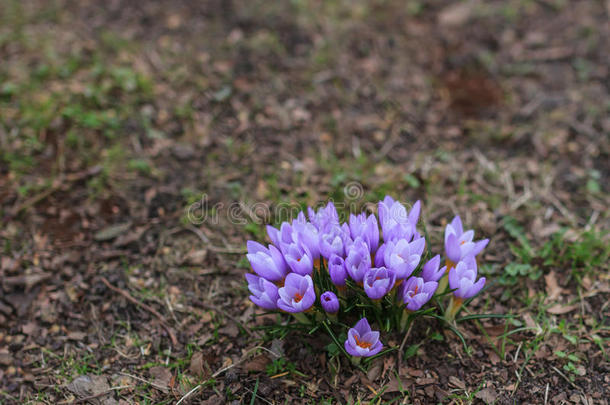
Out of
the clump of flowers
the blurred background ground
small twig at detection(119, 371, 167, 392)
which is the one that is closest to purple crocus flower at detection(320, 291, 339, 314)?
the clump of flowers

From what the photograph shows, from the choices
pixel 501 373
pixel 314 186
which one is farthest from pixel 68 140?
pixel 501 373

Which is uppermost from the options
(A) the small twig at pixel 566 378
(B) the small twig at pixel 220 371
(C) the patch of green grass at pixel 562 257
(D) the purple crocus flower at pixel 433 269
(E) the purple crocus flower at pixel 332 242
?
(E) the purple crocus flower at pixel 332 242

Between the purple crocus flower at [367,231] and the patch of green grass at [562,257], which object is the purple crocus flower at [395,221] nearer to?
the purple crocus flower at [367,231]

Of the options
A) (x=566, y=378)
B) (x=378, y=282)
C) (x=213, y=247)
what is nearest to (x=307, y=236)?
(x=378, y=282)

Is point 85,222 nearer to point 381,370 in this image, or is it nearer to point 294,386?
point 294,386

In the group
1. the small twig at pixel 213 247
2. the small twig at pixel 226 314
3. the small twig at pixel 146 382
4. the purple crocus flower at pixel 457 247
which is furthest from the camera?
the small twig at pixel 213 247

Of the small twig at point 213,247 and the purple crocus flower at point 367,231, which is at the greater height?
the purple crocus flower at point 367,231

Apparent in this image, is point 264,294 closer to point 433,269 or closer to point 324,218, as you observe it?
point 324,218

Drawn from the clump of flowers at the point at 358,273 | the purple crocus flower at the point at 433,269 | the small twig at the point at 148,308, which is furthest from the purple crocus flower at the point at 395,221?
the small twig at the point at 148,308

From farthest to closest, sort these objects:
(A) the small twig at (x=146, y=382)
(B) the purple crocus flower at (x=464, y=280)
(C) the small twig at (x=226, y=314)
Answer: (C) the small twig at (x=226, y=314) → (A) the small twig at (x=146, y=382) → (B) the purple crocus flower at (x=464, y=280)
